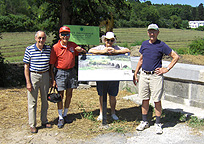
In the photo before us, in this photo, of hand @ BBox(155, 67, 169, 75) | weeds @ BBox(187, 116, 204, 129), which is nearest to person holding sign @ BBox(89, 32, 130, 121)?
hand @ BBox(155, 67, 169, 75)

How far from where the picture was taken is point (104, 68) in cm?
443

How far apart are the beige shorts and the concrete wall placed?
1306mm

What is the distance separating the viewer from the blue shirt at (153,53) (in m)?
4.22

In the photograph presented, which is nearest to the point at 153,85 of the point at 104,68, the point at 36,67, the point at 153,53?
the point at 153,53

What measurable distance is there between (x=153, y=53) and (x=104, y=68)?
90 cm

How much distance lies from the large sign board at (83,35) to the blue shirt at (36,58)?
292 cm

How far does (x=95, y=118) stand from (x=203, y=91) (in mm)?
2339

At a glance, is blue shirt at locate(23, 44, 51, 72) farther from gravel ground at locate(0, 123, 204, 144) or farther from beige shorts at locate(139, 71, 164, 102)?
beige shorts at locate(139, 71, 164, 102)

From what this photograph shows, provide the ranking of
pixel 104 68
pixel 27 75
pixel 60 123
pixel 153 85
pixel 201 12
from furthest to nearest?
pixel 201 12
pixel 60 123
pixel 104 68
pixel 153 85
pixel 27 75

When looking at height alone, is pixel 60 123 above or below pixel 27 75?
below

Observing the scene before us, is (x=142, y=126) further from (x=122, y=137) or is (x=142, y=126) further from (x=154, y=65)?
(x=154, y=65)

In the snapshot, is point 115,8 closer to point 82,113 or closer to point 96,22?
point 96,22

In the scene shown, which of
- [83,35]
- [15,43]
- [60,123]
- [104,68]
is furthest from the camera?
[15,43]

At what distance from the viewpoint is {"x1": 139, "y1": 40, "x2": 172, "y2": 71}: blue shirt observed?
4223 mm
